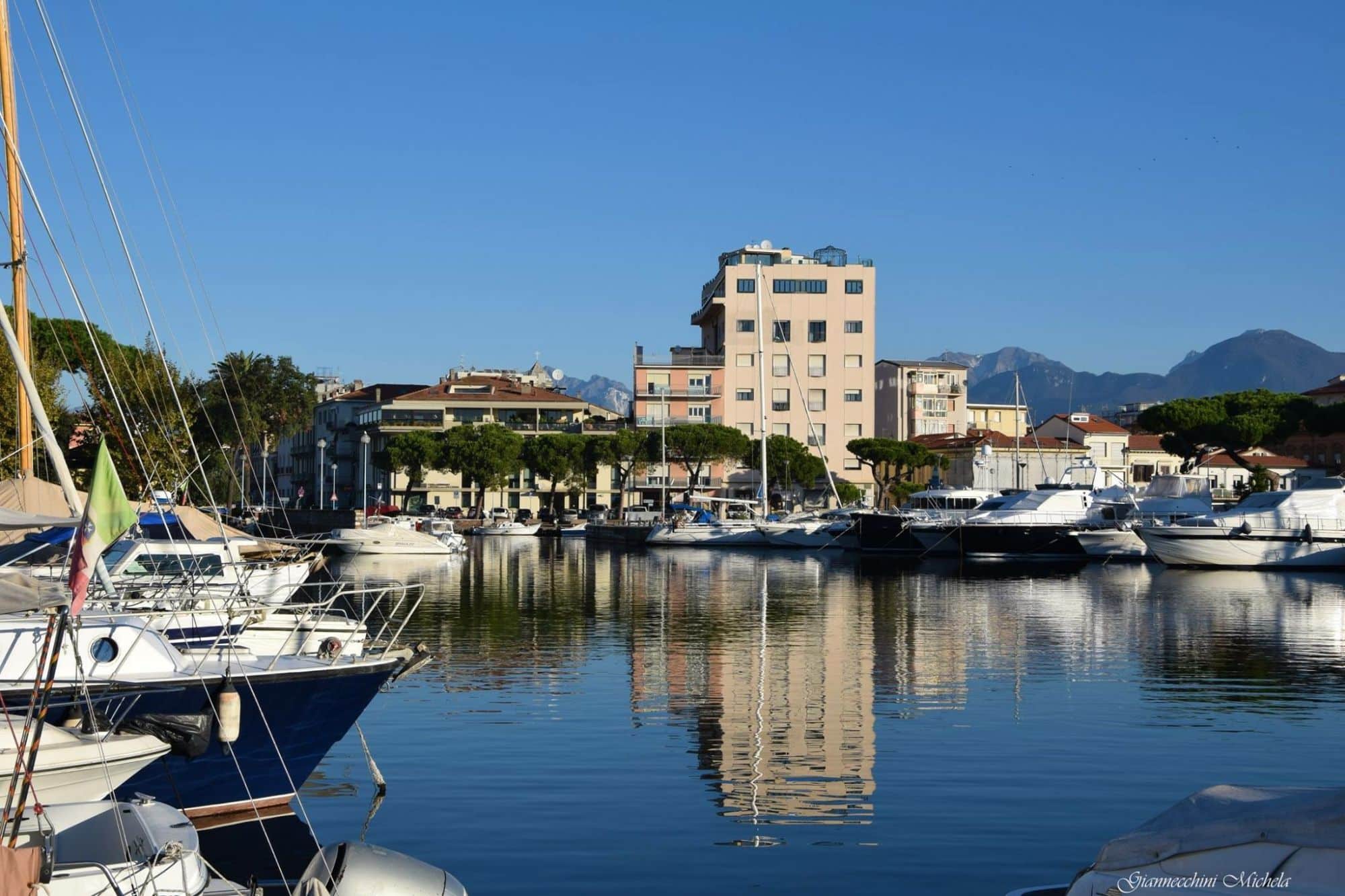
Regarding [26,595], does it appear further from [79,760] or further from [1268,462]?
[1268,462]

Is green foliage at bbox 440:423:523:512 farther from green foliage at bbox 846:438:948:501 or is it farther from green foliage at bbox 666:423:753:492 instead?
green foliage at bbox 846:438:948:501

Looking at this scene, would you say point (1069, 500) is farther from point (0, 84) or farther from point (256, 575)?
point (0, 84)

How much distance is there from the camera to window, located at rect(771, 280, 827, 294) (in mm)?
109000

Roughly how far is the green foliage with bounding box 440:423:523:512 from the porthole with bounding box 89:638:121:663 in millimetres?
86939

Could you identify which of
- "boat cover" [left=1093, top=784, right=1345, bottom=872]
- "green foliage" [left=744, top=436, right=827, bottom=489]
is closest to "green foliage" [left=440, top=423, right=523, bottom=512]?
"green foliage" [left=744, top=436, right=827, bottom=489]

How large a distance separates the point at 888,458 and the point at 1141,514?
29.6 m

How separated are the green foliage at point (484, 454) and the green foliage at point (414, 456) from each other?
1.87 ft

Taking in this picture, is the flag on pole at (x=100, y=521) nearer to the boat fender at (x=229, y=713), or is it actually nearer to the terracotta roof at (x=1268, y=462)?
the boat fender at (x=229, y=713)

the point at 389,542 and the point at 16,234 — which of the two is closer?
the point at 16,234

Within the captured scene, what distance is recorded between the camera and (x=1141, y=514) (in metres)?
71.7

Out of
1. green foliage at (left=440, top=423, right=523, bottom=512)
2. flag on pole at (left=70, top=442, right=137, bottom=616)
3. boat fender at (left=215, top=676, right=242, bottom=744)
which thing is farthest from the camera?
green foliage at (left=440, top=423, right=523, bottom=512)

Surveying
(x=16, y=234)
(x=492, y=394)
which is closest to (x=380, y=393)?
(x=492, y=394)

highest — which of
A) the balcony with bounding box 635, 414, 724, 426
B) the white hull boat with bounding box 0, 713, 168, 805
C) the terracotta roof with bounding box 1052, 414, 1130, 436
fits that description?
the terracotta roof with bounding box 1052, 414, 1130, 436

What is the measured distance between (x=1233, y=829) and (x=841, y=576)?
155ft
